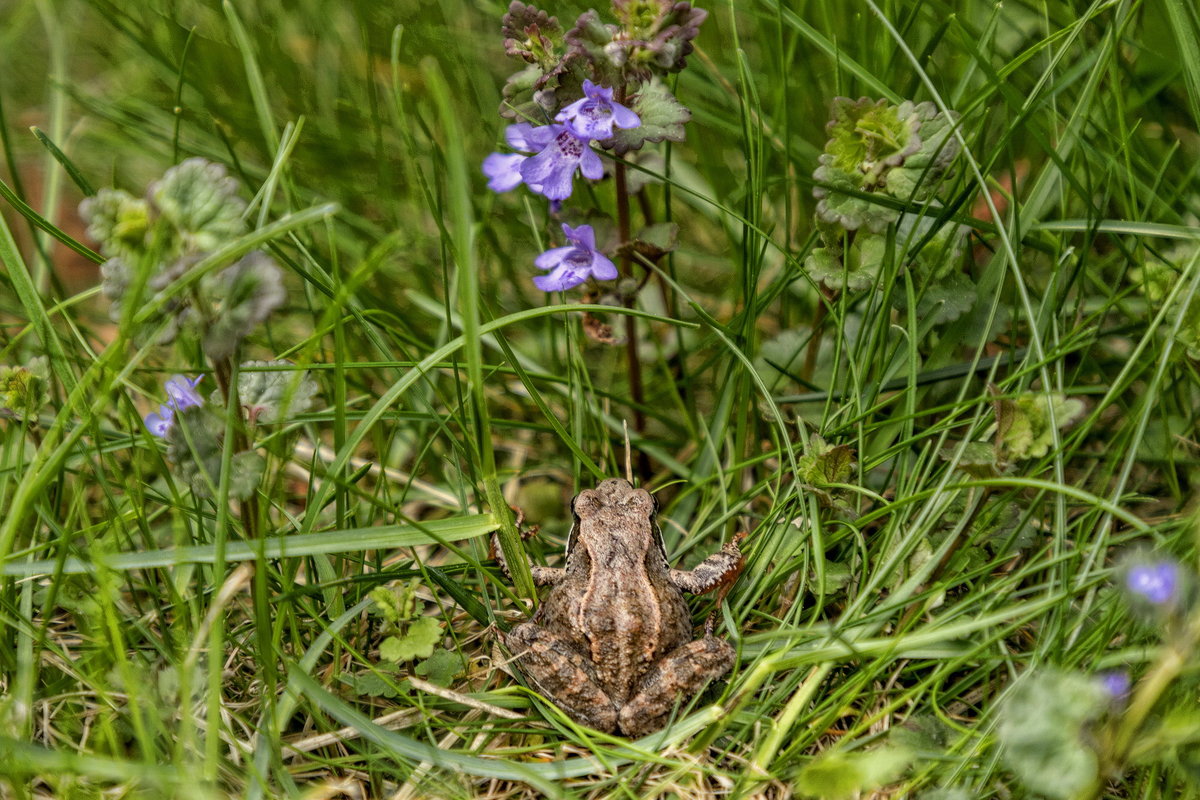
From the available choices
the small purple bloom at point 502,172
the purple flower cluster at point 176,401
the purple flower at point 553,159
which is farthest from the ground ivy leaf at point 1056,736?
the purple flower cluster at point 176,401

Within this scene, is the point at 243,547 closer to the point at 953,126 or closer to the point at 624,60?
the point at 624,60

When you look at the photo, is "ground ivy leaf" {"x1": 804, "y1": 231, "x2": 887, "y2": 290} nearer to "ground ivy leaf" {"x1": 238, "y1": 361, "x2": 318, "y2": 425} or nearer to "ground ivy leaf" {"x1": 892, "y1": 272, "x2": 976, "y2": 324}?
"ground ivy leaf" {"x1": 892, "y1": 272, "x2": 976, "y2": 324}

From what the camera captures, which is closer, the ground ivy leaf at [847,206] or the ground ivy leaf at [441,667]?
the ground ivy leaf at [441,667]

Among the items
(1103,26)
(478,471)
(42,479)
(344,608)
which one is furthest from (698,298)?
(42,479)

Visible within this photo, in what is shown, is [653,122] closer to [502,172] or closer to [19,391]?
[502,172]

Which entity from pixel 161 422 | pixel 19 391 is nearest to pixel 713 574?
pixel 161 422

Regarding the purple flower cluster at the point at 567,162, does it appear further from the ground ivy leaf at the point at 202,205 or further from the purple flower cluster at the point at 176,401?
the purple flower cluster at the point at 176,401

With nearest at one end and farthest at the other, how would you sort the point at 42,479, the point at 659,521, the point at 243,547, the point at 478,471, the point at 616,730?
1. the point at 42,479
2. the point at 243,547
3. the point at 616,730
4. the point at 478,471
5. the point at 659,521
